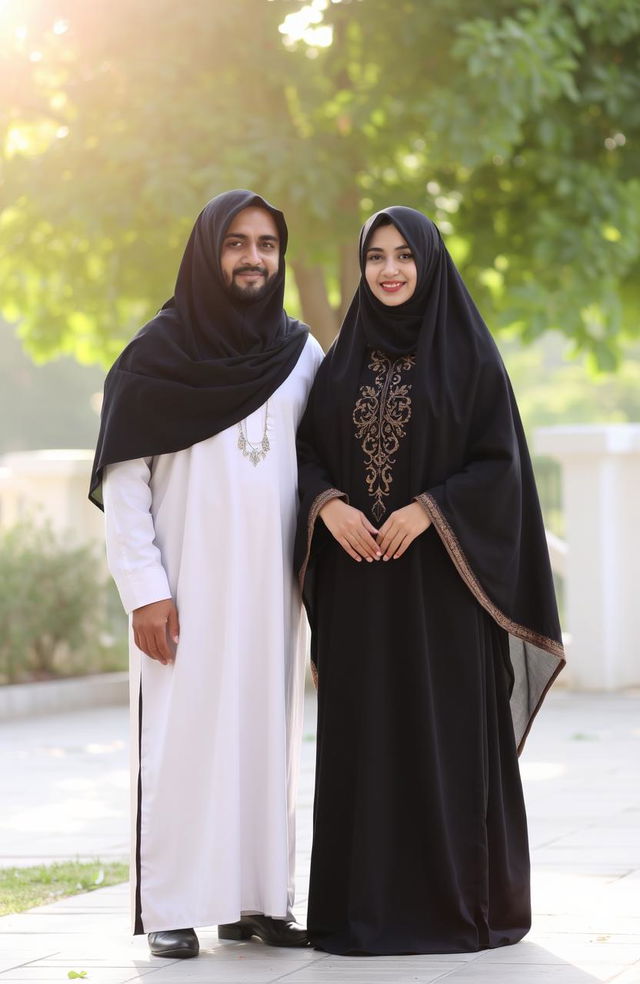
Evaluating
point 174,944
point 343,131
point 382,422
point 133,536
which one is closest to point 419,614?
point 382,422

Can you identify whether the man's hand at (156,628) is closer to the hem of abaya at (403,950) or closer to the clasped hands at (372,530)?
the clasped hands at (372,530)

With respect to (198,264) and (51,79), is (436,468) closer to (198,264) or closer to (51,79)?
(198,264)

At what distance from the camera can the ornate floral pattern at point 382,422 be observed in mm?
3988

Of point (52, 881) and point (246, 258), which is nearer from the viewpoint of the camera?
point (246, 258)

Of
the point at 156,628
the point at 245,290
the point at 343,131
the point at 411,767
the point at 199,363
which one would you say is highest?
the point at 343,131

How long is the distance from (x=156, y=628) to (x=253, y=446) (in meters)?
0.53

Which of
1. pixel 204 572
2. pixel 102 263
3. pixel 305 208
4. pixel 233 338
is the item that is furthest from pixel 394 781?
pixel 102 263

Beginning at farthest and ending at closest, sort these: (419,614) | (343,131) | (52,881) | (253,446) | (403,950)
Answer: (343,131) < (52,881) < (253,446) < (419,614) < (403,950)

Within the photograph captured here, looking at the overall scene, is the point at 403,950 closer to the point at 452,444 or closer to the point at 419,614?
the point at 419,614

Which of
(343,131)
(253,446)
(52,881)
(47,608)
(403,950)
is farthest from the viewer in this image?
(47,608)

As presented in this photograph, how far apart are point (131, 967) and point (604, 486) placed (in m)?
6.40

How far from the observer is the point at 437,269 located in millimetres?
4000

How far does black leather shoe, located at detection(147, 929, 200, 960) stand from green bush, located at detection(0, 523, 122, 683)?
592 cm

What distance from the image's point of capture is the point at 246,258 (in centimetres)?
405
